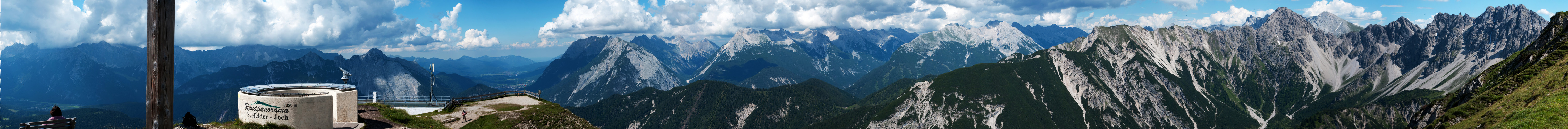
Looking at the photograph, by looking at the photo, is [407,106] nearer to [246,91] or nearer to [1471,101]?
[246,91]

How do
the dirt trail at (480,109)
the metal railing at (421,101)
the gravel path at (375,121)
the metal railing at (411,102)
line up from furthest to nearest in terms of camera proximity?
the metal railing at (411,102) < the metal railing at (421,101) < the dirt trail at (480,109) < the gravel path at (375,121)

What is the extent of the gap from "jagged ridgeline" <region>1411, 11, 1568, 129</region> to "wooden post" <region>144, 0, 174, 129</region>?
89.1 m

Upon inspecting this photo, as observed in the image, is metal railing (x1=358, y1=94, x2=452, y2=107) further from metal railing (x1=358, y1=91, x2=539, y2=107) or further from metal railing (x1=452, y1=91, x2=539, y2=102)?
metal railing (x1=452, y1=91, x2=539, y2=102)

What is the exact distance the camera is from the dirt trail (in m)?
60.6

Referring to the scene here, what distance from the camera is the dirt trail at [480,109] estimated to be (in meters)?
60.6

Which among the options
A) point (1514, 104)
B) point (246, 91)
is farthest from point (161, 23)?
point (1514, 104)

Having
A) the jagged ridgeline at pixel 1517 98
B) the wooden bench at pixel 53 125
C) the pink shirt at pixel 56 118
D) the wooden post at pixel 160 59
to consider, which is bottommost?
the jagged ridgeline at pixel 1517 98

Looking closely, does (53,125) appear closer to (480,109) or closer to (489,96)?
(480,109)

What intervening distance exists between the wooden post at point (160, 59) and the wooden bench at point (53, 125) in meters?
16.8

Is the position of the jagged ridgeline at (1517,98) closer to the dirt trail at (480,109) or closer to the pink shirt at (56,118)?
the dirt trail at (480,109)

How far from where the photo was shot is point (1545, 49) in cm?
12650

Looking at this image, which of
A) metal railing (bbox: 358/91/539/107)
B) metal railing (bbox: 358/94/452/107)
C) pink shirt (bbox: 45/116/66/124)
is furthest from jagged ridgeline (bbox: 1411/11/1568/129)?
metal railing (bbox: 358/94/452/107)

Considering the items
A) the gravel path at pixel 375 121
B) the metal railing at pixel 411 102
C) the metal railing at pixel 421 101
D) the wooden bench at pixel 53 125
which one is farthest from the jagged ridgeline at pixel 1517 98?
the metal railing at pixel 411 102

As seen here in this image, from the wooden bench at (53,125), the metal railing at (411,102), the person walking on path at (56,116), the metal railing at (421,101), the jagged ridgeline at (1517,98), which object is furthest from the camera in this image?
the metal railing at (411,102)
